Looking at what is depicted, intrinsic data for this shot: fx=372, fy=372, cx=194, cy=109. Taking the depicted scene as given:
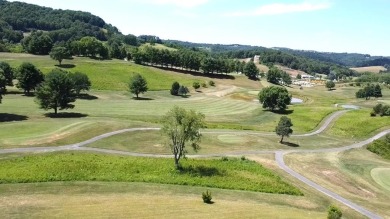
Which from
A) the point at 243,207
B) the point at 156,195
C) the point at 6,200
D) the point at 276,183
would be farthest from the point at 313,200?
the point at 6,200

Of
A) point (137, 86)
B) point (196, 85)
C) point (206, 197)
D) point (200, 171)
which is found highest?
point (196, 85)

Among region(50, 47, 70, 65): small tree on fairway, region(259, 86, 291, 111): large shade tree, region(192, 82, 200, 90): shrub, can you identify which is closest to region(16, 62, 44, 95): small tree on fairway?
region(50, 47, 70, 65): small tree on fairway

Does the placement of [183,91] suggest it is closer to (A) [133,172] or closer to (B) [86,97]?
(B) [86,97]

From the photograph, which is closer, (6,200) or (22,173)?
(6,200)

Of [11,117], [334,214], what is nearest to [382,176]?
[334,214]

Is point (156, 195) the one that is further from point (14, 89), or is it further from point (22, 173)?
point (14, 89)

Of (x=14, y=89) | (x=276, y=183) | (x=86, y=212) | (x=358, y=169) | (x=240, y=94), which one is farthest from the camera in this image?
(x=240, y=94)

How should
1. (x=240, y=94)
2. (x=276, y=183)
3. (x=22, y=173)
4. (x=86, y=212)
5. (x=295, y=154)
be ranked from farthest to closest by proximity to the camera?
1. (x=240, y=94)
2. (x=295, y=154)
3. (x=276, y=183)
4. (x=22, y=173)
5. (x=86, y=212)

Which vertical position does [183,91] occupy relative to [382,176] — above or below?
above

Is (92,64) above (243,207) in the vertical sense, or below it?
above
